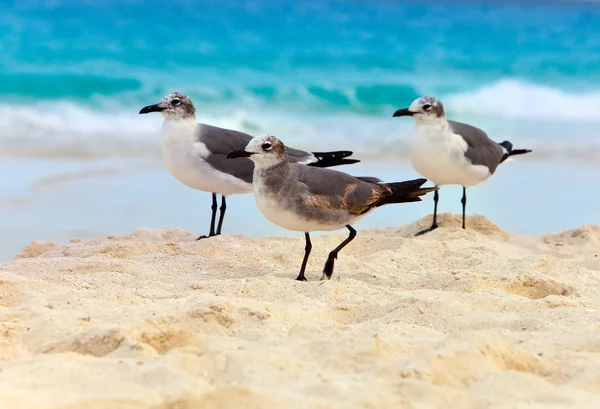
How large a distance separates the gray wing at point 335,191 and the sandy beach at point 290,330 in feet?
1.47

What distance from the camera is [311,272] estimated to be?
589cm

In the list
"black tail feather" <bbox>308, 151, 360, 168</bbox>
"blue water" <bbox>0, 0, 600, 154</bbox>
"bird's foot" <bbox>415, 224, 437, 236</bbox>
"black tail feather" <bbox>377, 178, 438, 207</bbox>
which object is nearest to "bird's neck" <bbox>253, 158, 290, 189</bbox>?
"black tail feather" <bbox>377, 178, 438, 207</bbox>

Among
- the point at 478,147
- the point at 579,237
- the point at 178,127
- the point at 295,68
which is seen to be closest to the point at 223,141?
the point at 178,127

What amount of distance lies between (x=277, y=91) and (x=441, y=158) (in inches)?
391

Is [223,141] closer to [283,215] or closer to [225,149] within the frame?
[225,149]

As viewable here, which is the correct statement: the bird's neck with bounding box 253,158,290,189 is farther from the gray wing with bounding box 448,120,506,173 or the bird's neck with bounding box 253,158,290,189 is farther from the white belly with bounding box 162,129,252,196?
the gray wing with bounding box 448,120,506,173

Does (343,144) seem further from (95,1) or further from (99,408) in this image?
(99,408)

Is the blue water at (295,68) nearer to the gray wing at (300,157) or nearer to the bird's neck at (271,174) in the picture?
the gray wing at (300,157)

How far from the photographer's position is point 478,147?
8234 mm

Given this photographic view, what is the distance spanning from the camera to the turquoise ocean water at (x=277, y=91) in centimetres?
1011

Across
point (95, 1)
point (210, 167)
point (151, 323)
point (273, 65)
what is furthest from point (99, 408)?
point (95, 1)

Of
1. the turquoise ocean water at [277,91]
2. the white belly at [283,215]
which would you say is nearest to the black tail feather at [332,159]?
the turquoise ocean water at [277,91]

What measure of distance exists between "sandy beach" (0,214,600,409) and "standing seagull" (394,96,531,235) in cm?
154

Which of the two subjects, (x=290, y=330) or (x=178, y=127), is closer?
(x=290, y=330)
